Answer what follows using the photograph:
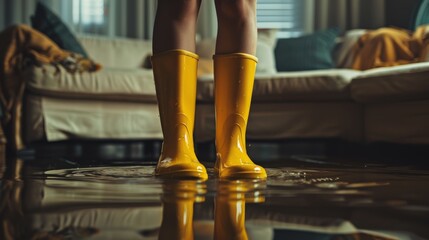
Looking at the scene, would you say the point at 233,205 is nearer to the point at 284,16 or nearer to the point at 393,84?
the point at 393,84

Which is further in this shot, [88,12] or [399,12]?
[88,12]

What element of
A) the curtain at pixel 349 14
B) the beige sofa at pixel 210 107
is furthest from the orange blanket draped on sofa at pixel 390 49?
the curtain at pixel 349 14

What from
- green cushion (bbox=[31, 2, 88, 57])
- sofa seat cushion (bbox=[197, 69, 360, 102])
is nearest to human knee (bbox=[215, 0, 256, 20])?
sofa seat cushion (bbox=[197, 69, 360, 102])

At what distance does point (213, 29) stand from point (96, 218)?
12.7 feet

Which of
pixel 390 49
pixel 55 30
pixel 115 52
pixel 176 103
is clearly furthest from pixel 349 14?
pixel 176 103

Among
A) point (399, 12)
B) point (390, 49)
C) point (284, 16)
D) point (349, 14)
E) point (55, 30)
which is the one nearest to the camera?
point (390, 49)

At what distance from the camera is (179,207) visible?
93cm

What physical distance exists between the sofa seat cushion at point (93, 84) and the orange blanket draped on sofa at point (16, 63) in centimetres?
5

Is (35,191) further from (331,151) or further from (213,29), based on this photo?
(213,29)

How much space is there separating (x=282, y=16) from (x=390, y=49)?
1422 millimetres

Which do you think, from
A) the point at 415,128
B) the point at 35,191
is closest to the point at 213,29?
the point at 415,128

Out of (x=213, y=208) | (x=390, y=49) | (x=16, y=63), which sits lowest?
(x=213, y=208)

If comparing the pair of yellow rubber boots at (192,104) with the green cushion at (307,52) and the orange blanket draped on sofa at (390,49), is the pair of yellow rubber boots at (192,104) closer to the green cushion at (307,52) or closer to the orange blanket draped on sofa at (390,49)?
the orange blanket draped on sofa at (390,49)

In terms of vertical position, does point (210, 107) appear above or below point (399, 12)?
below
